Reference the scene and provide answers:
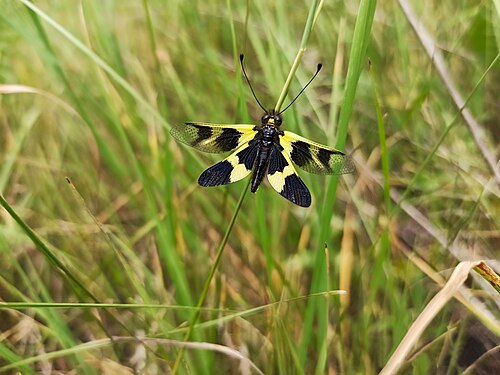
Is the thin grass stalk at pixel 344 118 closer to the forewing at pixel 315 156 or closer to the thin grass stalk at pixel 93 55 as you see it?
the forewing at pixel 315 156

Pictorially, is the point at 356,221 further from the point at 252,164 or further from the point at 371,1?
the point at 371,1

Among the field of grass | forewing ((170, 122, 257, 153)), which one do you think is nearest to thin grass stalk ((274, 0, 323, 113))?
the field of grass

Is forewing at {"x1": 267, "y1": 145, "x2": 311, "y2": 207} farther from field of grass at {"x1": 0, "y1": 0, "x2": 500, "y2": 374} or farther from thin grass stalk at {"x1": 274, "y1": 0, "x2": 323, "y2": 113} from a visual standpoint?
thin grass stalk at {"x1": 274, "y1": 0, "x2": 323, "y2": 113}

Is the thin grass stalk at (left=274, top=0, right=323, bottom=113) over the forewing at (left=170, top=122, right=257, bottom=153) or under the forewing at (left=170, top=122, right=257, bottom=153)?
under

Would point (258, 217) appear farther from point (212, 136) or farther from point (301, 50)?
point (301, 50)

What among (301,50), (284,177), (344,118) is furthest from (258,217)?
(301,50)

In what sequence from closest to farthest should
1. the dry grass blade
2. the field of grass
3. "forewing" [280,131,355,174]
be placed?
the dry grass blade, "forewing" [280,131,355,174], the field of grass

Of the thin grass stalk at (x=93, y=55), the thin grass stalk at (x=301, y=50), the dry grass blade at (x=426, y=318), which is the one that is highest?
the thin grass stalk at (x=93, y=55)

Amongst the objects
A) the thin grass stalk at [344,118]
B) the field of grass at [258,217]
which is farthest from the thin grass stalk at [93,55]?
the thin grass stalk at [344,118]
